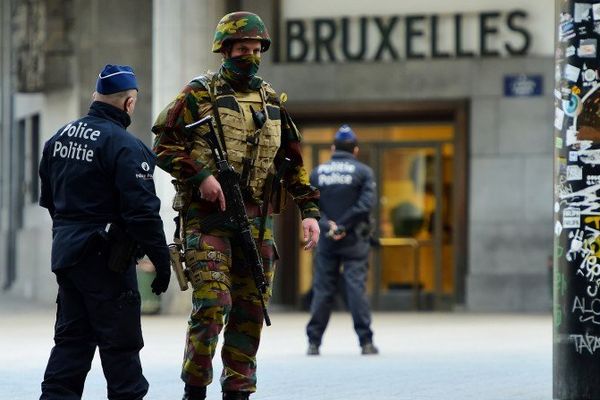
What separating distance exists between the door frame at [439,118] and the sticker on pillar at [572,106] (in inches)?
520

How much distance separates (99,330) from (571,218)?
292 centimetres

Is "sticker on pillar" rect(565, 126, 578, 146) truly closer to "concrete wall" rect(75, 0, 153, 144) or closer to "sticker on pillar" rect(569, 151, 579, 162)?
"sticker on pillar" rect(569, 151, 579, 162)

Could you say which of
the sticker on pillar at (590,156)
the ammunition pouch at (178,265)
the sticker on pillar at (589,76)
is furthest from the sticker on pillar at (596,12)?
the ammunition pouch at (178,265)

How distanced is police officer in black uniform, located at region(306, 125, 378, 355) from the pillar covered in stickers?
5204 mm

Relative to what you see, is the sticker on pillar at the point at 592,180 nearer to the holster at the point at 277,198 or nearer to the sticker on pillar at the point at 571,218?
the sticker on pillar at the point at 571,218

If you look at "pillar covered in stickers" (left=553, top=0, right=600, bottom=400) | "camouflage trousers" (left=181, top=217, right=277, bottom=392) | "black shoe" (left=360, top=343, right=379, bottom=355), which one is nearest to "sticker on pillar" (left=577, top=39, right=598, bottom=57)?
"pillar covered in stickers" (left=553, top=0, right=600, bottom=400)

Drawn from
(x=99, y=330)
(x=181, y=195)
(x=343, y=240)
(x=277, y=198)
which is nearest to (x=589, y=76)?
(x=277, y=198)

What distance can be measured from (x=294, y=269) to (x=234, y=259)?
14963 mm

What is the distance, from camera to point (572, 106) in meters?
8.99

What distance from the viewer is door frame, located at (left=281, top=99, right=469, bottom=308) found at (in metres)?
22.3

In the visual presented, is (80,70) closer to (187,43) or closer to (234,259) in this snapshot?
(187,43)

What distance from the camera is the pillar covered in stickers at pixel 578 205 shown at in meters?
8.90

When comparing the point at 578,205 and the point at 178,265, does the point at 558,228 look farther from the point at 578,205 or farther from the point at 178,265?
the point at 178,265

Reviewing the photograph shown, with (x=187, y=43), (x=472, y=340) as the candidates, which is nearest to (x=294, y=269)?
(x=187, y=43)
